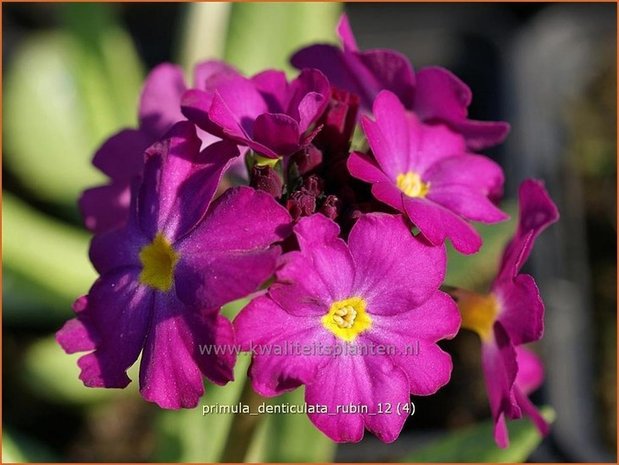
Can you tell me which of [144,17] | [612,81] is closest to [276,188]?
[612,81]

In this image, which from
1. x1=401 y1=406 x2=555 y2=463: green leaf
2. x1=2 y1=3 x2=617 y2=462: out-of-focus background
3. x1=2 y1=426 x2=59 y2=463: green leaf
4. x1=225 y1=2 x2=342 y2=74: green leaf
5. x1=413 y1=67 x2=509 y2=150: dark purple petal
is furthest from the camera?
x1=225 y1=2 x2=342 y2=74: green leaf

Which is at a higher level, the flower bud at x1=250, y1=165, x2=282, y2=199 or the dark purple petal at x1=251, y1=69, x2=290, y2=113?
the dark purple petal at x1=251, y1=69, x2=290, y2=113

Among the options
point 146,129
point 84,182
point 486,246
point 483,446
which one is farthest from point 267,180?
point 84,182

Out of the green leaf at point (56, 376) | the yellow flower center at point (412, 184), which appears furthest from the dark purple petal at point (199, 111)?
the green leaf at point (56, 376)

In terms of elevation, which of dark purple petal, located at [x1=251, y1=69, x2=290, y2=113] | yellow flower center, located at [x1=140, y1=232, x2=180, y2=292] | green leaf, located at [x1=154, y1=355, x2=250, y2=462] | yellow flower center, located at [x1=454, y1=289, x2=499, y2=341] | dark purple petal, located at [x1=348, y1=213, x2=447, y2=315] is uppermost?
dark purple petal, located at [x1=251, y1=69, x2=290, y2=113]

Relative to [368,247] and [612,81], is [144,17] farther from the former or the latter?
[368,247]

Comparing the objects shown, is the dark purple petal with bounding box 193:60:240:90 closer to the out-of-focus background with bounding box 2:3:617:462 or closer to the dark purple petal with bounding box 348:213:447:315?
the dark purple petal with bounding box 348:213:447:315

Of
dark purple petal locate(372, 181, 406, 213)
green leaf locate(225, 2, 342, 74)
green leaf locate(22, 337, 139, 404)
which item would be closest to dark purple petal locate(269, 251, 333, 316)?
dark purple petal locate(372, 181, 406, 213)

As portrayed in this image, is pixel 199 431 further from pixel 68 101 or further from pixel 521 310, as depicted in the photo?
pixel 68 101
